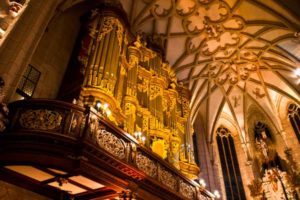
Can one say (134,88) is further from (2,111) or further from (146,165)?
(2,111)

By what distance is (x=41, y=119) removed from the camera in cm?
663

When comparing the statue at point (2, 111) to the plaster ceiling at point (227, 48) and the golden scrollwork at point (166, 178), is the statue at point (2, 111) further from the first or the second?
the plaster ceiling at point (227, 48)

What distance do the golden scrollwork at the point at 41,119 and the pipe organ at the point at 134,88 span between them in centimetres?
223

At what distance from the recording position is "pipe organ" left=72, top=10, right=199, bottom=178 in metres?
9.93

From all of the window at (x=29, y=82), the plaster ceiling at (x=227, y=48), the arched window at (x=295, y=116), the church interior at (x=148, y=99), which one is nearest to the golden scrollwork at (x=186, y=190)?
the church interior at (x=148, y=99)

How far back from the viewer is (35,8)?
8039 mm

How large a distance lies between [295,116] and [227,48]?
6.90 m

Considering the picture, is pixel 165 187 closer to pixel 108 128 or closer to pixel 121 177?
pixel 121 177

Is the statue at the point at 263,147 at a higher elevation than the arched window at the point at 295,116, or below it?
below

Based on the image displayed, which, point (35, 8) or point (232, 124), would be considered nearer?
point (35, 8)

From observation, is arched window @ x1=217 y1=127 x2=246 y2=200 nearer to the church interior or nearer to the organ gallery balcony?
the church interior

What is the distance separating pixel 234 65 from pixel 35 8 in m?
14.2

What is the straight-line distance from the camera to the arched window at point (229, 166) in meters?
18.5

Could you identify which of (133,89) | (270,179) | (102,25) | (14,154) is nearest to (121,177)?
(14,154)
